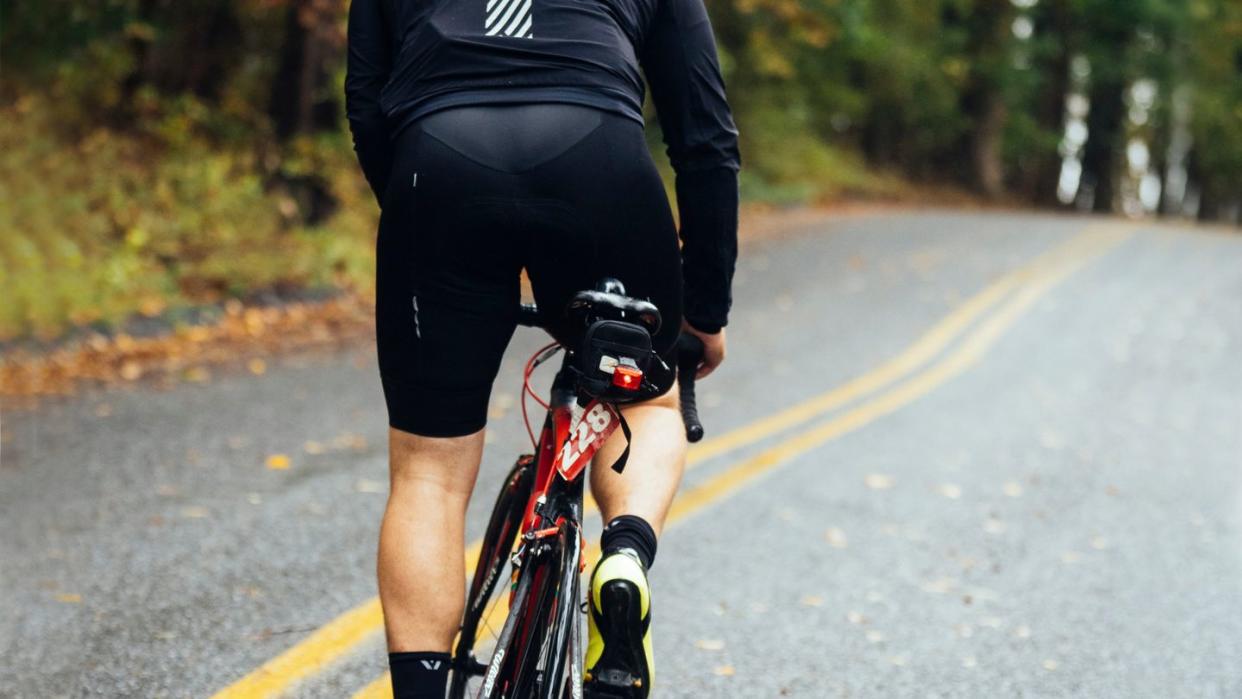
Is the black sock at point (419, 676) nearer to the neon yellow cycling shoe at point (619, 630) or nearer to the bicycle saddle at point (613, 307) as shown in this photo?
the neon yellow cycling shoe at point (619, 630)

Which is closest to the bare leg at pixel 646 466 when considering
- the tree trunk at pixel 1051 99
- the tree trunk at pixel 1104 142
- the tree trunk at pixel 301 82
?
the tree trunk at pixel 301 82

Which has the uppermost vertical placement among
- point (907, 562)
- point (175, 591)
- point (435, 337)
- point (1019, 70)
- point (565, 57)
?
point (565, 57)

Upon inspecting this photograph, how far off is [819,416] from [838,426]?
26cm

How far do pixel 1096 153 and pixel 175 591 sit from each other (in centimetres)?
3626

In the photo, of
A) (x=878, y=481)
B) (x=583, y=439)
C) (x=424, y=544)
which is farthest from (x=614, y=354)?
(x=878, y=481)

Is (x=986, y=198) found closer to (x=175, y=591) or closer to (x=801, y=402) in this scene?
(x=801, y=402)

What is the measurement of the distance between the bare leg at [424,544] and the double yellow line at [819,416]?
1259mm

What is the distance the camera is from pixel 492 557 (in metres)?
3.34

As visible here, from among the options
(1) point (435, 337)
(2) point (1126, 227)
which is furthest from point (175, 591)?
(2) point (1126, 227)

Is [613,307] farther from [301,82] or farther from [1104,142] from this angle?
[1104,142]

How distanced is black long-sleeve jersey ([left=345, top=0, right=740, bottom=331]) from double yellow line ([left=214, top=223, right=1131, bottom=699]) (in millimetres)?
1802

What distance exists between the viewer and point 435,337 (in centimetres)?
267

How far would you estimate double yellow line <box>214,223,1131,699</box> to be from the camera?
4172 millimetres

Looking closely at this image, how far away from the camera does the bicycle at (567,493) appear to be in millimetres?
2580
